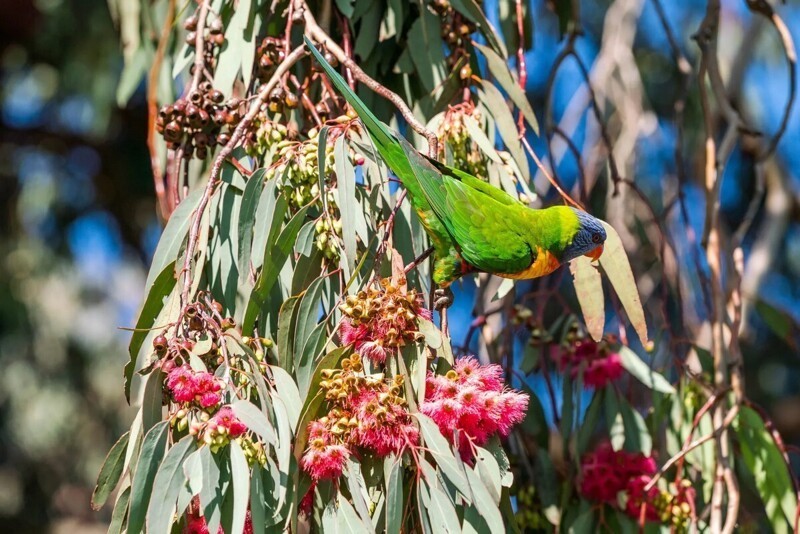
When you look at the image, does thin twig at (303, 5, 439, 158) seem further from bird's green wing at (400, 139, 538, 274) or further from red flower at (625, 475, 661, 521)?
red flower at (625, 475, 661, 521)

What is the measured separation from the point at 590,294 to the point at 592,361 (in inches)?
17.0

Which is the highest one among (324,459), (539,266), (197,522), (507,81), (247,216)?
(507,81)

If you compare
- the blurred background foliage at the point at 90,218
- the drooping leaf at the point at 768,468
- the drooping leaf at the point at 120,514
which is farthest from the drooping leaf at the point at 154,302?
the blurred background foliage at the point at 90,218

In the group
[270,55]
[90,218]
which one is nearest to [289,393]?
[270,55]

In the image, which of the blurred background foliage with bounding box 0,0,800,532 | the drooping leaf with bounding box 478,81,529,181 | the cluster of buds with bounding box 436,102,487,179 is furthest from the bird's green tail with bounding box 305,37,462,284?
the blurred background foliage with bounding box 0,0,800,532

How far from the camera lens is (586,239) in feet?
6.30

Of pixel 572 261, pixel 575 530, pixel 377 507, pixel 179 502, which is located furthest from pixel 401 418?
pixel 575 530

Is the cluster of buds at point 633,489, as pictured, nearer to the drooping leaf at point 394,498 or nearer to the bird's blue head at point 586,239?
the bird's blue head at point 586,239

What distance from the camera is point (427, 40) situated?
202 cm

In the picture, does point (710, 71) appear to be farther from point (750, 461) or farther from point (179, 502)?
point (179, 502)

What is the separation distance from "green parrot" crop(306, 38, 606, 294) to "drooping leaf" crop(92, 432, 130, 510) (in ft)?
2.12

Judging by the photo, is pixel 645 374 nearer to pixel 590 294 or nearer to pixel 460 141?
pixel 590 294

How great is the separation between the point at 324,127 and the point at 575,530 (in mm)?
1048

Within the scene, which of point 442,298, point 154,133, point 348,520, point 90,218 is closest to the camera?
point 348,520
